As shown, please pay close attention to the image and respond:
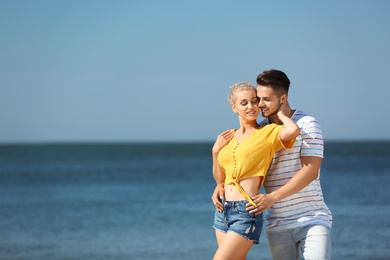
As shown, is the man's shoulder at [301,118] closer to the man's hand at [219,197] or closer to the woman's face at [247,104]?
the woman's face at [247,104]

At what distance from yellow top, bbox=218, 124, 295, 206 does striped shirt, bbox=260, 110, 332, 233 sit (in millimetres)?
89

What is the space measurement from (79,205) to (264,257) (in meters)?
12.7

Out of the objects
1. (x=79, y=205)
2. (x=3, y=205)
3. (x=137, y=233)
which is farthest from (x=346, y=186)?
Answer: (x=137, y=233)

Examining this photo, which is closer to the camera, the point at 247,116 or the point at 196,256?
the point at 247,116

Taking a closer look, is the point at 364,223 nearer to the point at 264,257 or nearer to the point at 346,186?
the point at 264,257

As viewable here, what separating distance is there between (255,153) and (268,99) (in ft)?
1.00

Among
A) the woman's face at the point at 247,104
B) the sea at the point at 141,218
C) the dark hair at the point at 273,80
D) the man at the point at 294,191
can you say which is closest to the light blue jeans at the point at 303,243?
the man at the point at 294,191

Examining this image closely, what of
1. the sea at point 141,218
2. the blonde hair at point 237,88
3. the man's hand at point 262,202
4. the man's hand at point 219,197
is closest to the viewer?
the man's hand at point 262,202

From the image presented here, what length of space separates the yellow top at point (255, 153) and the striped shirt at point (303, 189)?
0.29 ft

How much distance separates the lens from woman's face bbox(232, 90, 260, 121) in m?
4.11

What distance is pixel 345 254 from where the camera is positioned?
12055 mm

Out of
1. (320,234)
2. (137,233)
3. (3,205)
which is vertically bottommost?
(3,205)

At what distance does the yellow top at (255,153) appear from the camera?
4.04 meters

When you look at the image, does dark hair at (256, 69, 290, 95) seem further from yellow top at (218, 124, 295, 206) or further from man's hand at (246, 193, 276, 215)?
man's hand at (246, 193, 276, 215)
